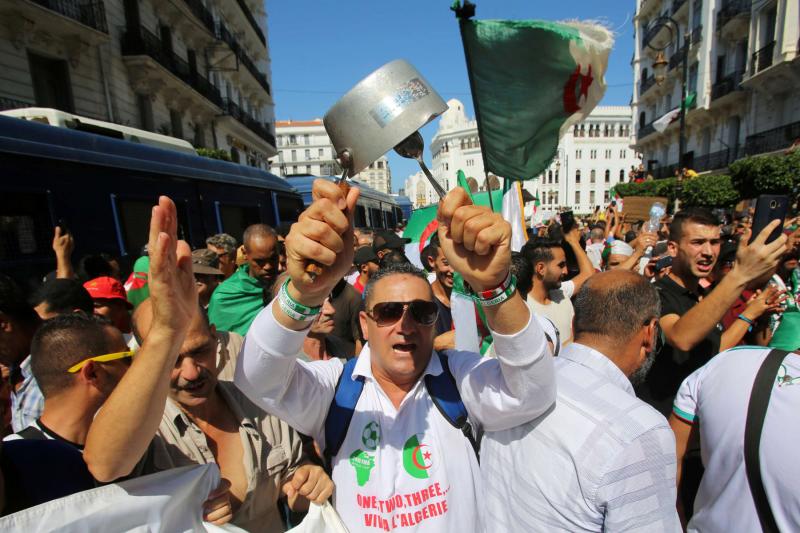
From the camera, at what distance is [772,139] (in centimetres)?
2148

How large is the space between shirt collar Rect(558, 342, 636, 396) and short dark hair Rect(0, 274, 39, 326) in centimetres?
298

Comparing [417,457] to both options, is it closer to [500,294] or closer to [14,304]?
[500,294]

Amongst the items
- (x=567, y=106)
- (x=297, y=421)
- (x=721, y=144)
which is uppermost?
(x=721, y=144)

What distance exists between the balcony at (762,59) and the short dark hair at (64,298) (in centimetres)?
2889

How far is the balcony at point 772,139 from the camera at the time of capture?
64.9 feet

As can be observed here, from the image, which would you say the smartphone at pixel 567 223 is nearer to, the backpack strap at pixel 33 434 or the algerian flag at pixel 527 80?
the algerian flag at pixel 527 80

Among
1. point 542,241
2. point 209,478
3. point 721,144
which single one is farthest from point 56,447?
point 721,144

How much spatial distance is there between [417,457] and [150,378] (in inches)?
37.4

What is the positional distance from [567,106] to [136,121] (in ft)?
56.5

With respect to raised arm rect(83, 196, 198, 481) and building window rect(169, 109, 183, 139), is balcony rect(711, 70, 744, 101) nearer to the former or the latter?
building window rect(169, 109, 183, 139)

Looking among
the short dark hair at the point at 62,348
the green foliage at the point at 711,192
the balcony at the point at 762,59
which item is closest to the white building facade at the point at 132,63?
the short dark hair at the point at 62,348

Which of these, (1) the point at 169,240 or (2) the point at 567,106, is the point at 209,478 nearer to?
(1) the point at 169,240

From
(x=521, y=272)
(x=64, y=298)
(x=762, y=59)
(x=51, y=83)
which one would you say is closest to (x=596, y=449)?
(x=521, y=272)

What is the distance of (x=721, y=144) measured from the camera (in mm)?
27141
